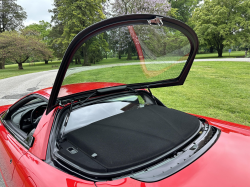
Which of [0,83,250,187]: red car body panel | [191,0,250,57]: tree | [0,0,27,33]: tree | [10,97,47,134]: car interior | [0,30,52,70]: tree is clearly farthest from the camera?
[0,0,27,33]: tree

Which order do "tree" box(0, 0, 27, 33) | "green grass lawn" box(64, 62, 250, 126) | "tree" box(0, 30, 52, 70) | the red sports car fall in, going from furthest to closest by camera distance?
"tree" box(0, 0, 27, 33) → "tree" box(0, 30, 52, 70) → "green grass lawn" box(64, 62, 250, 126) → the red sports car

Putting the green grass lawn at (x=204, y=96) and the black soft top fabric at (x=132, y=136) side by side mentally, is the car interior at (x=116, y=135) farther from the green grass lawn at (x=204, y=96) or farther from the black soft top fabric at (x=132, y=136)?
the green grass lawn at (x=204, y=96)

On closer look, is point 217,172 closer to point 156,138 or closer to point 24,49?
point 156,138

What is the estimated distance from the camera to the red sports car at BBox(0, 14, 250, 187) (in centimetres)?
105

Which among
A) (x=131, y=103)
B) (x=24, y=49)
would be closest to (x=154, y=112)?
(x=131, y=103)

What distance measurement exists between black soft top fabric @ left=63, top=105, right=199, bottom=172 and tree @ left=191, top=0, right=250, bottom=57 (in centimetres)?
2470

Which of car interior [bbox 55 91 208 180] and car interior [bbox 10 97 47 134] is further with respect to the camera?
car interior [bbox 10 97 47 134]

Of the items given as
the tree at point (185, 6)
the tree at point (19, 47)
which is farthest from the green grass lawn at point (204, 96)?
the tree at point (185, 6)

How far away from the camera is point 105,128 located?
1.47 m

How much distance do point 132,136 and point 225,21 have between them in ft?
98.1

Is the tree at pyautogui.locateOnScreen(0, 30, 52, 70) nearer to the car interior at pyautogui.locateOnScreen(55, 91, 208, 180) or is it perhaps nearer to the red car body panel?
the red car body panel

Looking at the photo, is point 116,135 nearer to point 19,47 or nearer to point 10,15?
point 19,47

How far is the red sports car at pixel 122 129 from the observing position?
3.45ft

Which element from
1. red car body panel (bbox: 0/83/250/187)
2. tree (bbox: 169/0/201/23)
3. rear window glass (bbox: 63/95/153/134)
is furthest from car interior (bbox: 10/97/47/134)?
tree (bbox: 169/0/201/23)
